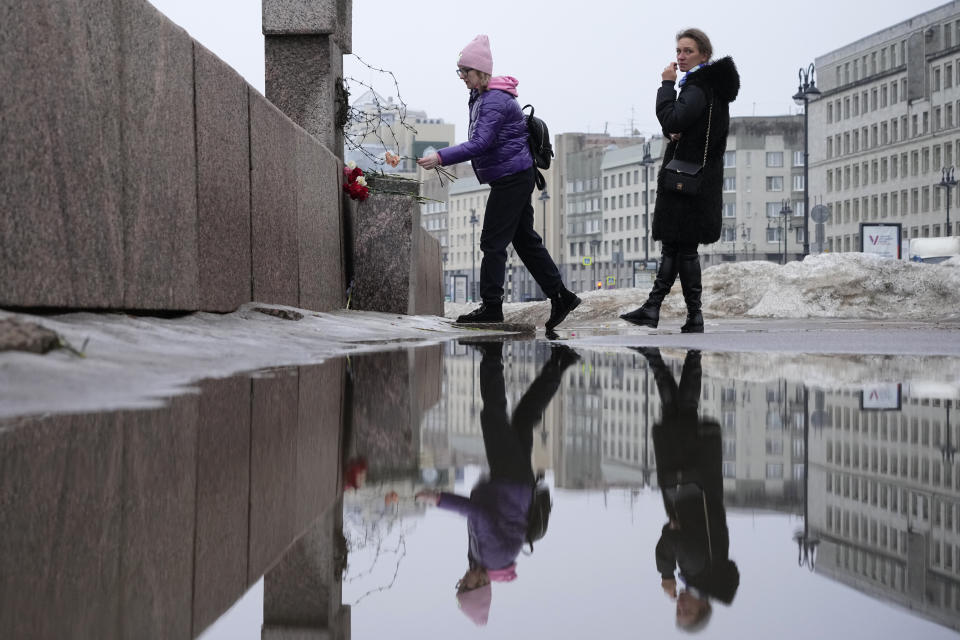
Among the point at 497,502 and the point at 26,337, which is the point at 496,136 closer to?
the point at 26,337

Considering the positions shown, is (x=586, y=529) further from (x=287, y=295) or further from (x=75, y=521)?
(x=287, y=295)

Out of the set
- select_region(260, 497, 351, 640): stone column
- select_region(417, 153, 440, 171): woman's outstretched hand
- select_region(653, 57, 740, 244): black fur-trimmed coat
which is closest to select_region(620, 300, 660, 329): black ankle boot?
select_region(653, 57, 740, 244): black fur-trimmed coat

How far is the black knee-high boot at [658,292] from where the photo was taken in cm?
1080

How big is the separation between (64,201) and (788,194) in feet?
434

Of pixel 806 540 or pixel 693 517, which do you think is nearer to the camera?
pixel 806 540

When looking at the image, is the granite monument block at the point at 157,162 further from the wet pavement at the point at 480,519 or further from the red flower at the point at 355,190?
the red flower at the point at 355,190

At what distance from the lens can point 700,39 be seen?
10336mm

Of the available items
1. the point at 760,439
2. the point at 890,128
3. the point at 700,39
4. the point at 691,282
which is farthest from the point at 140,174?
the point at 890,128

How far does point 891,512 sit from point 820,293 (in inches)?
777

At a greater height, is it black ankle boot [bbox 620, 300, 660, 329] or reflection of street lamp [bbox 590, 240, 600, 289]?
reflection of street lamp [bbox 590, 240, 600, 289]

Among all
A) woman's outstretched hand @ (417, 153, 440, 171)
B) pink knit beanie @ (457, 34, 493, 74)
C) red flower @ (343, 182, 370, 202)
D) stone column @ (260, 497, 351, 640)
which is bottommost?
stone column @ (260, 497, 351, 640)

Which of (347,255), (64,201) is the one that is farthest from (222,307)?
(347,255)

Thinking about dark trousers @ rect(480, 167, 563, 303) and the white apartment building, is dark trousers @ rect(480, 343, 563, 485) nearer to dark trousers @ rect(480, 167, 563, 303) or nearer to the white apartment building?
dark trousers @ rect(480, 167, 563, 303)

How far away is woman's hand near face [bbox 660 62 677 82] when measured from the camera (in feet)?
33.6
